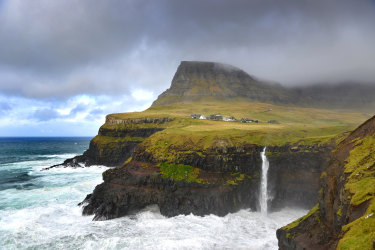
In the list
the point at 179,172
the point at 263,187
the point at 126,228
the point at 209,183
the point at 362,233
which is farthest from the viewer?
the point at 263,187

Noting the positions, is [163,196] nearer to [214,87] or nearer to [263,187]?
[263,187]

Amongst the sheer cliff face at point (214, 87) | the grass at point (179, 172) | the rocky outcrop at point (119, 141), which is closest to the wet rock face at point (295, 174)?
the grass at point (179, 172)

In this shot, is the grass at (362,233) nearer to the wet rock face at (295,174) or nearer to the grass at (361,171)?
the grass at (361,171)

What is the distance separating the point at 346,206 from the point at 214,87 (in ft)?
563

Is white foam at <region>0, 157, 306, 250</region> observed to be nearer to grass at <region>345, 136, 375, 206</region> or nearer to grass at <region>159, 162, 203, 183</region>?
grass at <region>159, 162, 203, 183</region>

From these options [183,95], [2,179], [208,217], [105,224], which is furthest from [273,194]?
[183,95]

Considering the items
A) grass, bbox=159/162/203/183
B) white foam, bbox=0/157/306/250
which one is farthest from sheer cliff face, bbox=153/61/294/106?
white foam, bbox=0/157/306/250

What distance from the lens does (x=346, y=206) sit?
1233 centimetres

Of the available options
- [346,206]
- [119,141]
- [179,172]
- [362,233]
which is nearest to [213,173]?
[179,172]

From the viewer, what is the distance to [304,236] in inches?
654

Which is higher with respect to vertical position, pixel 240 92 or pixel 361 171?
pixel 240 92

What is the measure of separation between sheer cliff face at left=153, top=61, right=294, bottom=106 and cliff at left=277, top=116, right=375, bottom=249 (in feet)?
488

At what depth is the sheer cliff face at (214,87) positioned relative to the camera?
172 m

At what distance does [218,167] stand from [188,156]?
5592mm
